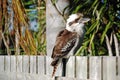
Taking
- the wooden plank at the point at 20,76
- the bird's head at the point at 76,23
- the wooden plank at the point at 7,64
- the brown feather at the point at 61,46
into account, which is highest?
the bird's head at the point at 76,23

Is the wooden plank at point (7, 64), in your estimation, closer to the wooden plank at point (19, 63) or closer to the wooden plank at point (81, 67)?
the wooden plank at point (19, 63)

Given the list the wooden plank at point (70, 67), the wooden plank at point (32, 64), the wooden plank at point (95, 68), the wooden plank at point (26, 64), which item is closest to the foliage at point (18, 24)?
the wooden plank at point (26, 64)

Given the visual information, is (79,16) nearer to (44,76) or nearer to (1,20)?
(44,76)

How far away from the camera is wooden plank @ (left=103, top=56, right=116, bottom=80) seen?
249 cm

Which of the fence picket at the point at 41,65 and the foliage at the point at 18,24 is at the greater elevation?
the foliage at the point at 18,24

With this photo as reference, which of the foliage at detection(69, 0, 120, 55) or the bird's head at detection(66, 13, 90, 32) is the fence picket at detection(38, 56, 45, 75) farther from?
the foliage at detection(69, 0, 120, 55)

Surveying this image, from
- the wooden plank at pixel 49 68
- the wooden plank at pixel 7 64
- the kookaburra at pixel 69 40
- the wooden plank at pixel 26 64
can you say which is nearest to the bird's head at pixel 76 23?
the kookaburra at pixel 69 40

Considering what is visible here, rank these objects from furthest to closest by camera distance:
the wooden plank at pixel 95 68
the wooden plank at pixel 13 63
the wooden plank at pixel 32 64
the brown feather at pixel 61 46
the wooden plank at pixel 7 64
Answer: the wooden plank at pixel 7 64
the wooden plank at pixel 13 63
the wooden plank at pixel 32 64
the brown feather at pixel 61 46
the wooden plank at pixel 95 68

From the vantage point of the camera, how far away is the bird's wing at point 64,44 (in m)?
3.25

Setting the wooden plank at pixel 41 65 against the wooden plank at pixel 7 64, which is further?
the wooden plank at pixel 7 64

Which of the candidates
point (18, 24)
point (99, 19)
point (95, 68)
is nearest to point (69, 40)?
point (95, 68)

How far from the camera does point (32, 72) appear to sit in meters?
3.74

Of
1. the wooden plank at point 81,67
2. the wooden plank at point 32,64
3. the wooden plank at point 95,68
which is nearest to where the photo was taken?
the wooden plank at point 95,68

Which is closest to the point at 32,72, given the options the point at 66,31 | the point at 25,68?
the point at 25,68
